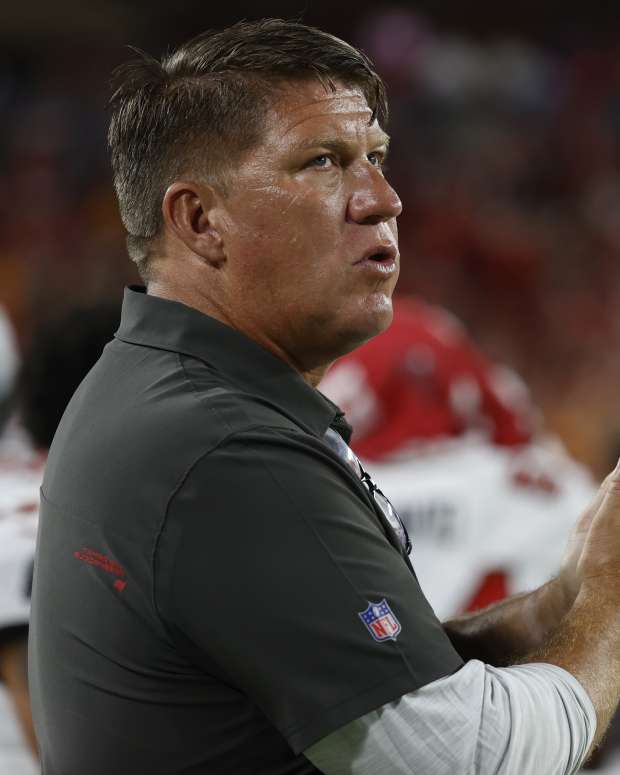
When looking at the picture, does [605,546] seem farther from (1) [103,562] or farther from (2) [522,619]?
(1) [103,562]

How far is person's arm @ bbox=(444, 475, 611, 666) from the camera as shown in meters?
1.40

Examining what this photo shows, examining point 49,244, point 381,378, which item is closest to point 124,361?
point 381,378

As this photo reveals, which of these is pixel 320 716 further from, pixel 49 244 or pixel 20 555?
pixel 49 244

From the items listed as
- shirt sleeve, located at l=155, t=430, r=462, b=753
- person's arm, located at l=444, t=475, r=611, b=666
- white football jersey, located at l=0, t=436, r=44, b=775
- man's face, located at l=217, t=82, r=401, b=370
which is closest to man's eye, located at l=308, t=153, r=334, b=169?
man's face, located at l=217, t=82, r=401, b=370

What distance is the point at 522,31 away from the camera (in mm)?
8023

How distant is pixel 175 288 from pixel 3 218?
21.8 ft

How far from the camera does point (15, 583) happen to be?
2.01 metres

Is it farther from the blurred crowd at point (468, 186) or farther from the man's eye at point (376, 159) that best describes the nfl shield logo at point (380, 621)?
the blurred crowd at point (468, 186)

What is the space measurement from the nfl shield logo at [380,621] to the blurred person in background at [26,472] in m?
1.09

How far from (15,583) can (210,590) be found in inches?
41.7

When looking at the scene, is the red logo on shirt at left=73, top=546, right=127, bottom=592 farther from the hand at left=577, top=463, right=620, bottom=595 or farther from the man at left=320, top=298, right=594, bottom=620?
the man at left=320, top=298, right=594, bottom=620

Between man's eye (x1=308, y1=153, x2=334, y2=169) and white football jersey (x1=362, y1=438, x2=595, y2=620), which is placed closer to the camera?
man's eye (x1=308, y1=153, x2=334, y2=169)

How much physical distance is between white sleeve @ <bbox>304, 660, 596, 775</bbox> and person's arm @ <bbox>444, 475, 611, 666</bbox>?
26 centimetres

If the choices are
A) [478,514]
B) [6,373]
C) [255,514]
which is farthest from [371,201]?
[478,514]
